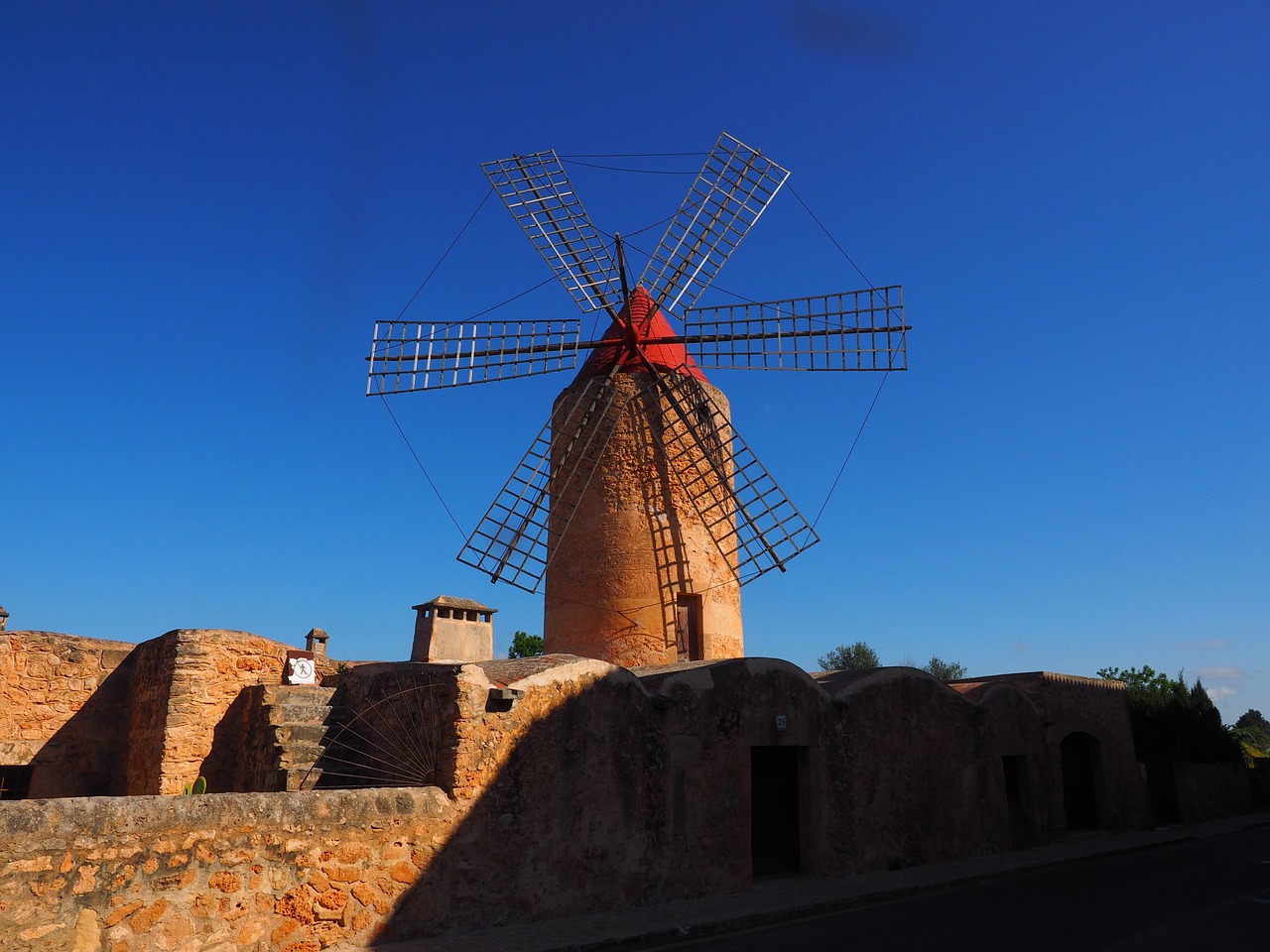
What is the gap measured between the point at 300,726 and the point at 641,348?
657 cm

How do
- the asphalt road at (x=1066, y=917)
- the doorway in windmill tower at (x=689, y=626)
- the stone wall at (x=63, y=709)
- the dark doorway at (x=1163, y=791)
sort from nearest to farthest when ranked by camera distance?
the asphalt road at (x=1066, y=917) → the stone wall at (x=63, y=709) → the doorway in windmill tower at (x=689, y=626) → the dark doorway at (x=1163, y=791)

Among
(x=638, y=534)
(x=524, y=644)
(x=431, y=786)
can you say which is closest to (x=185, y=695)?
(x=431, y=786)

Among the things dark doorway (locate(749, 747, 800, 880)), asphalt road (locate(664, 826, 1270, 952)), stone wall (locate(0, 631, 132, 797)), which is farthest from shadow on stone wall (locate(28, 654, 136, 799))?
dark doorway (locate(749, 747, 800, 880))

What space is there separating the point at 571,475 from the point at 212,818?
22.0 feet

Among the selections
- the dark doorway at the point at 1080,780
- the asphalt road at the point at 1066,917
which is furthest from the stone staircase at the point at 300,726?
the dark doorway at the point at 1080,780

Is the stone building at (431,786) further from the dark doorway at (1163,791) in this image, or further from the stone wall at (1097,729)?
the dark doorway at (1163,791)

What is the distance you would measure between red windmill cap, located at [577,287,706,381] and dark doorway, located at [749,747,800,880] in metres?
5.17

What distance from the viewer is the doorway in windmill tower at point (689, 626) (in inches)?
427

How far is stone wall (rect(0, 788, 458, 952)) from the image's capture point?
4.62 metres

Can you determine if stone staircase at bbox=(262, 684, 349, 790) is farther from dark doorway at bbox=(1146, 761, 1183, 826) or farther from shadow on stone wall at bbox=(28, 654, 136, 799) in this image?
dark doorway at bbox=(1146, 761, 1183, 826)

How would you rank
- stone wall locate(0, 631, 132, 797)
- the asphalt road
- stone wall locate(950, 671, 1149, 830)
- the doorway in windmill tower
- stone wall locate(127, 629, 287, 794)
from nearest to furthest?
the asphalt road → stone wall locate(127, 629, 287, 794) → stone wall locate(0, 631, 132, 797) → the doorway in windmill tower → stone wall locate(950, 671, 1149, 830)

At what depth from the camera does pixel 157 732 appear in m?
7.77

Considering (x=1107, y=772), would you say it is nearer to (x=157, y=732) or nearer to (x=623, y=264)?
(x=623, y=264)

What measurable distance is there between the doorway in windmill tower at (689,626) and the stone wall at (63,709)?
595cm
